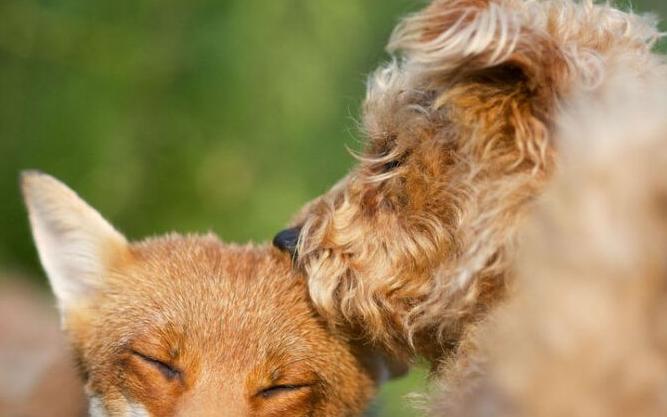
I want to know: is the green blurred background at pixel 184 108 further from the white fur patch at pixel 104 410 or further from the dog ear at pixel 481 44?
the dog ear at pixel 481 44

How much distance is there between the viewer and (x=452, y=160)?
3025 mm

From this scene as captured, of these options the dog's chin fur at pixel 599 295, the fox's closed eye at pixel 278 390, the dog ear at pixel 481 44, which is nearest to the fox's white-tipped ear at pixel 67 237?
the fox's closed eye at pixel 278 390

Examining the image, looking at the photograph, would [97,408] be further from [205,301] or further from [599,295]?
[599,295]

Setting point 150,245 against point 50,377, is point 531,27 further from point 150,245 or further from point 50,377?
point 50,377

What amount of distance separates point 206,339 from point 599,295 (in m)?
1.56

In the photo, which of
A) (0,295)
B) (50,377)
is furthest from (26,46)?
(50,377)

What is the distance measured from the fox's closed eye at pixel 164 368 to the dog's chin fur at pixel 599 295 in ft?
4.64

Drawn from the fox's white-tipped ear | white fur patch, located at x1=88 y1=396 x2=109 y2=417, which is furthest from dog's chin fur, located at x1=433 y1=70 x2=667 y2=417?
the fox's white-tipped ear

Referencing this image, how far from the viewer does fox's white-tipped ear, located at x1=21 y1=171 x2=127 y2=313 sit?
12.5 ft

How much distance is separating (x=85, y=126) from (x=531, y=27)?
18.7ft

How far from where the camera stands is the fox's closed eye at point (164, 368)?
11.0 ft

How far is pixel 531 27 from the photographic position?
287 centimetres

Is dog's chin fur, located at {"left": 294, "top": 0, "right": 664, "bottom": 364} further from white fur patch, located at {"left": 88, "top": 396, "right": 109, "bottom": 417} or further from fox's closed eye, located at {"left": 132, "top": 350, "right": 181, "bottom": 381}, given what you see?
white fur patch, located at {"left": 88, "top": 396, "right": 109, "bottom": 417}

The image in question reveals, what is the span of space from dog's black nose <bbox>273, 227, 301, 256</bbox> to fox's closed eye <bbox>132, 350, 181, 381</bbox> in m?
0.48
